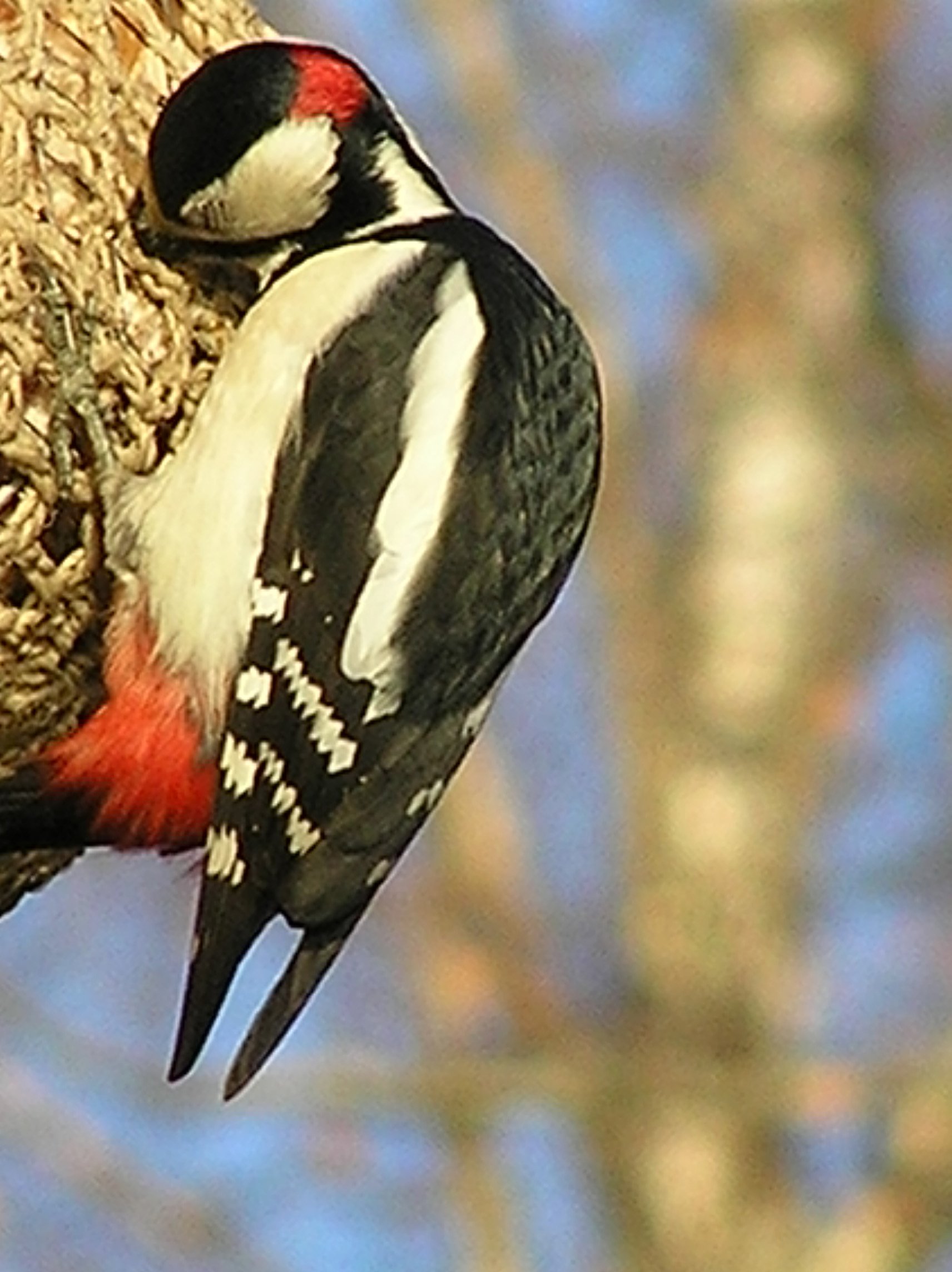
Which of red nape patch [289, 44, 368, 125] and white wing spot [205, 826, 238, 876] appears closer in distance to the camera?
white wing spot [205, 826, 238, 876]

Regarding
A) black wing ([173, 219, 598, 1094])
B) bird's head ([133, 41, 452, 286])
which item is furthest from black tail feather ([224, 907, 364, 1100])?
bird's head ([133, 41, 452, 286])

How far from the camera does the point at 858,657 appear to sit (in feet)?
15.5

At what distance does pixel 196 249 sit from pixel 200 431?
0.36ft

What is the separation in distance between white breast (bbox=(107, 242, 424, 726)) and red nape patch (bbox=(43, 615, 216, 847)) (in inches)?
0.7

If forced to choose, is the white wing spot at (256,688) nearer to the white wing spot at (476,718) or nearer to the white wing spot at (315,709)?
the white wing spot at (315,709)

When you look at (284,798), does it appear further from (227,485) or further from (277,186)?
(277,186)

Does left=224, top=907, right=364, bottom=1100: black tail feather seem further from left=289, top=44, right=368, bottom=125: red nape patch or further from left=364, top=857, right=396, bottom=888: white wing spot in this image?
left=289, top=44, right=368, bottom=125: red nape patch

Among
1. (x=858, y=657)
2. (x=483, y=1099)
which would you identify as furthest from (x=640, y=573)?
(x=483, y=1099)

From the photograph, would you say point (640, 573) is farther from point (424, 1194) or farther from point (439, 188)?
point (439, 188)

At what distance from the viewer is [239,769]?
183 cm

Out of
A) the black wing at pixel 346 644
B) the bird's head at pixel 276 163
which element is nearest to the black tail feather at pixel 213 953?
the black wing at pixel 346 644

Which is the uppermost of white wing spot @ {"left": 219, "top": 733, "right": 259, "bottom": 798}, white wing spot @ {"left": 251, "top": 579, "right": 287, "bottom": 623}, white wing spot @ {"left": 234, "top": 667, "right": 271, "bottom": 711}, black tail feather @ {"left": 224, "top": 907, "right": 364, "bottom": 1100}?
white wing spot @ {"left": 251, "top": 579, "right": 287, "bottom": 623}

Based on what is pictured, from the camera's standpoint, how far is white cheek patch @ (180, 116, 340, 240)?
1.85 metres

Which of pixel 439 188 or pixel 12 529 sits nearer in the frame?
pixel 12 529
